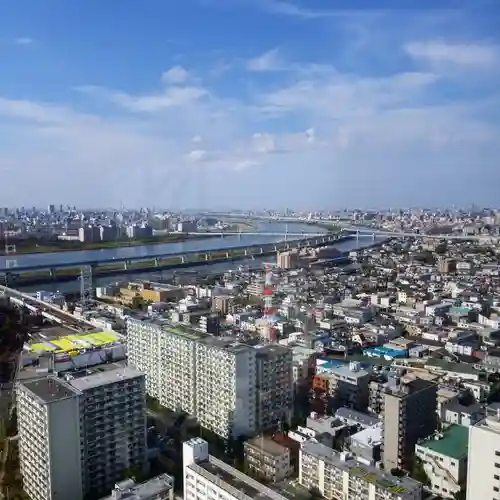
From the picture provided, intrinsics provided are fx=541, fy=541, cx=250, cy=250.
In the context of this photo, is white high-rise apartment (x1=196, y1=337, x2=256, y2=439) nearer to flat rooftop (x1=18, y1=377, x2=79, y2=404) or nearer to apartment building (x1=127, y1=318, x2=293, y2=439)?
apartment building (x1=127, y1=318, x2=293, y2=439)

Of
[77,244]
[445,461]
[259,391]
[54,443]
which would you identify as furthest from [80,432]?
[77,244]

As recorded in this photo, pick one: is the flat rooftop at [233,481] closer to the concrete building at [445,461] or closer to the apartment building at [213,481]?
the apartment building at [213,481]

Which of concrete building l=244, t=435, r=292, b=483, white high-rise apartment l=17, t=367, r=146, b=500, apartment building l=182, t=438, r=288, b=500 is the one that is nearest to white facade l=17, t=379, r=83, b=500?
white high-rise apartment l=17, t=367, r=146, b=500

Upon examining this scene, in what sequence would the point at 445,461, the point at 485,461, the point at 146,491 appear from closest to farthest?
1. the point at 485,461
2. the point at 146,491
3. the point at 445,461

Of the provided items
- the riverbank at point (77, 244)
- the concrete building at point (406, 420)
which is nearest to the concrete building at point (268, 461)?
Answer: the concrete building at point (406, 420)

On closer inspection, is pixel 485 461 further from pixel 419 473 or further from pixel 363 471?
pixel 419 473

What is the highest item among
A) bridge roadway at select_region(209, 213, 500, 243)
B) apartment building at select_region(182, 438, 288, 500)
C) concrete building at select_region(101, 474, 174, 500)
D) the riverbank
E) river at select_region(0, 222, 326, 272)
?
bridge roadway at select_region(209, 213, 500, 243)

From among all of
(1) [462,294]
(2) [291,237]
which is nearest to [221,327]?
(1) [462,294]
